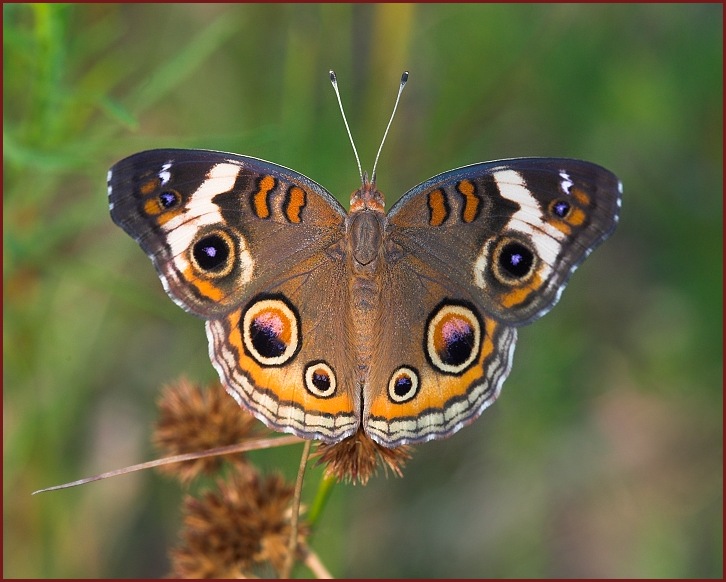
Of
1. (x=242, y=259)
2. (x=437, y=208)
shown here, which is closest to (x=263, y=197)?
(x=242, y=259)

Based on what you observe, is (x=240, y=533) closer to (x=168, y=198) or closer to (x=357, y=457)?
(x=357, y=457)

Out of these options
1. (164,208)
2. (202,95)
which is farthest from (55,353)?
(202,95)

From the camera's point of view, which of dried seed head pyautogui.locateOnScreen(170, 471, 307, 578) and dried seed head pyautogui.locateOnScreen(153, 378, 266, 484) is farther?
dried seed head pyautogui.locateOnScreen(153, 378, 266, 484)

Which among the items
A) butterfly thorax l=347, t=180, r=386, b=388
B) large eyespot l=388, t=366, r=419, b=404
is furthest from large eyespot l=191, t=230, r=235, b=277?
large eyespot l=388, t=366, r=419, b=404

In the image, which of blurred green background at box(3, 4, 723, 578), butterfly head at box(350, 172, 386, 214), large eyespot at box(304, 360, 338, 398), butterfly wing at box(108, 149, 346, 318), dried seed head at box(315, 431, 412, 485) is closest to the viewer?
dried seed head at box(315, 431, 412, 485)

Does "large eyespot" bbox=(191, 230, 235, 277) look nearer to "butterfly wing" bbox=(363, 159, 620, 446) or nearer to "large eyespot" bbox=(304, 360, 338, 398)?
"large eyespot" bbox=(304, 360, 338, 398)
